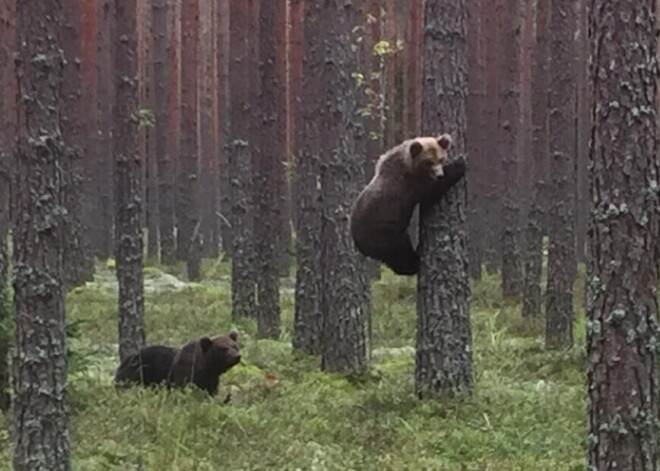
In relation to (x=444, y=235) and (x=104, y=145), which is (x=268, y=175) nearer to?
(x=444, y=235)

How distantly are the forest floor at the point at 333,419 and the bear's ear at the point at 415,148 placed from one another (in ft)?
8.77

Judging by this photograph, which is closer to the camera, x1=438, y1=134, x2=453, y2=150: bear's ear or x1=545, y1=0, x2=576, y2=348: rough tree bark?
x1=438, y1=134, x2=453, y2=150: bear's ear

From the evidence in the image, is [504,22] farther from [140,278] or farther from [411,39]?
[140,278]

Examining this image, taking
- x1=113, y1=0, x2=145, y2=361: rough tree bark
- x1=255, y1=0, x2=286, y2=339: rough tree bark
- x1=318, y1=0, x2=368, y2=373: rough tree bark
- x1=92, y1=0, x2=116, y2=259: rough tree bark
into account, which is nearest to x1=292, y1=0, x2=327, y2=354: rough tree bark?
x1=318, y1=0, x2=368, y2=373: rough tree bark

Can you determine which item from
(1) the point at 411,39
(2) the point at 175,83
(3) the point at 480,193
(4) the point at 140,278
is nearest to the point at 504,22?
(3) the point at 480,193

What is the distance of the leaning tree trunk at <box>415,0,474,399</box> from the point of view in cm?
1070

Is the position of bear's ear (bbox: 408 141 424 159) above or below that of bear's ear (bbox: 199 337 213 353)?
above

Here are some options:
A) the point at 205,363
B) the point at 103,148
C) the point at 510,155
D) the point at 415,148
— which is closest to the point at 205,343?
the point at 205,363

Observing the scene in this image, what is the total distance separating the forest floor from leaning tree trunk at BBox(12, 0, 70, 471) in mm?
1091

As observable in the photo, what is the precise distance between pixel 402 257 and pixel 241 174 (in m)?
9.59

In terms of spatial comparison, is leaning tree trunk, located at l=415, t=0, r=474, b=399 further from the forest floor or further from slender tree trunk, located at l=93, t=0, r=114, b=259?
slender tree trunk, located at l=93, t=0, r=114, b=259

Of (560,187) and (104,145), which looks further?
(104,145)

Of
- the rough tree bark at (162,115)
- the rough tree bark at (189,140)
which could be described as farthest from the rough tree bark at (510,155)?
the rough tree bark at (189,140)

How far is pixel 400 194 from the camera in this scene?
1053cm
